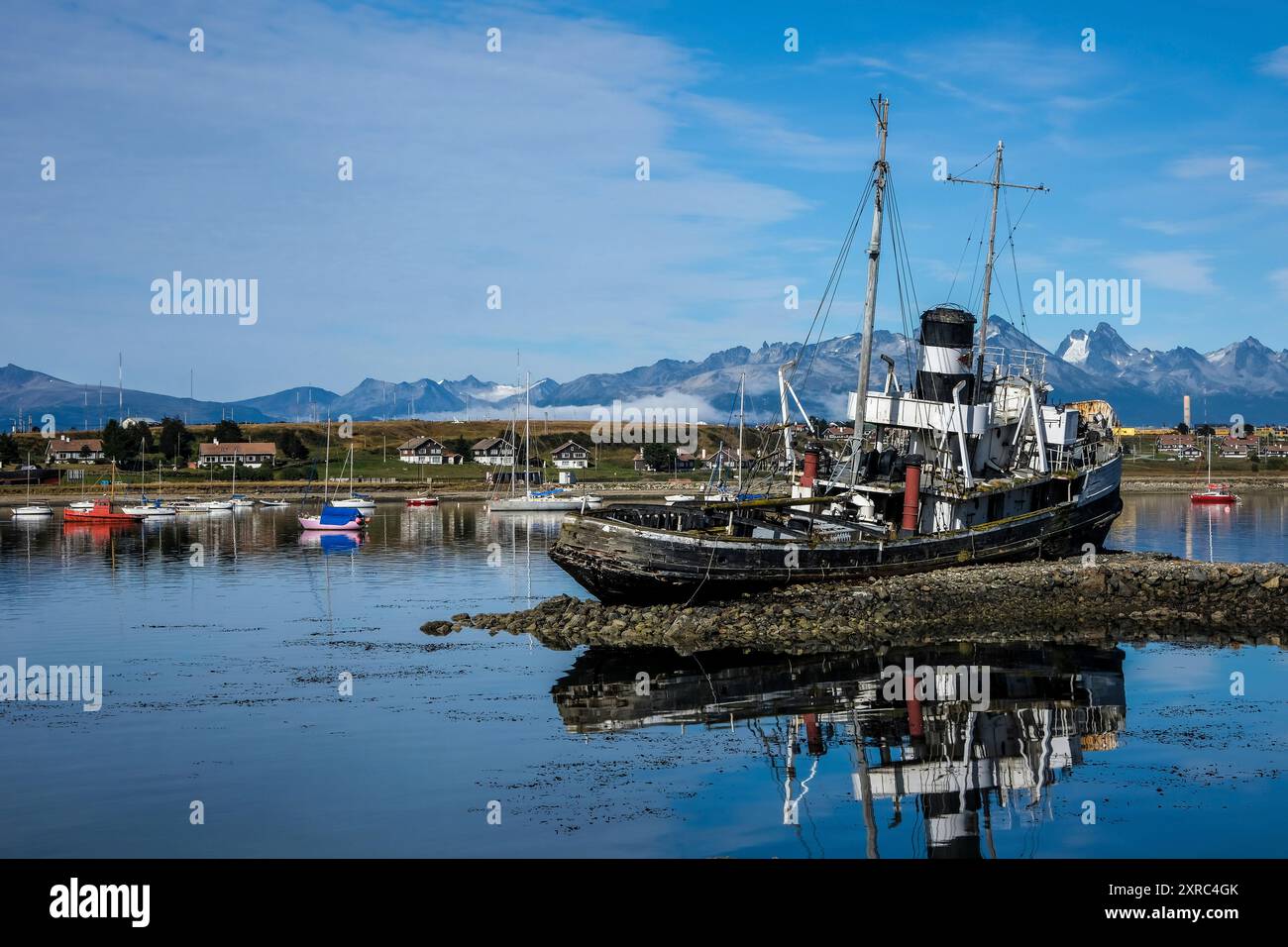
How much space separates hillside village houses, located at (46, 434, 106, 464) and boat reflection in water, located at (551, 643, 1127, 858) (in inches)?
6858

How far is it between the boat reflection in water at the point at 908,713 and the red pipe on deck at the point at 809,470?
469 inches

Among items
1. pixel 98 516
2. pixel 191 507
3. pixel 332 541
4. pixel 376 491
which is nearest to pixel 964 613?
pixel 332 541

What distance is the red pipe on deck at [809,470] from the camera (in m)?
47.6

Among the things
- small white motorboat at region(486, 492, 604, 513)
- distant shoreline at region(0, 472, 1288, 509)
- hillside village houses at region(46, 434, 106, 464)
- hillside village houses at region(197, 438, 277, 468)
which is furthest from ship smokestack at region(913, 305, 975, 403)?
hillside village houses at region(46, 434, 106, 464)

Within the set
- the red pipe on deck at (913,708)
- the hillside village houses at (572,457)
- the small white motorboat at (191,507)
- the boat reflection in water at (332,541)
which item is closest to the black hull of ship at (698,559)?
the red pipe on deck at (913,708)

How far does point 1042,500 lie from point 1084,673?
1932 centimetres

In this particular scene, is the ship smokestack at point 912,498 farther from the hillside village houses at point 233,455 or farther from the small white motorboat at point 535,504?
the hillside village houses at point 233,455

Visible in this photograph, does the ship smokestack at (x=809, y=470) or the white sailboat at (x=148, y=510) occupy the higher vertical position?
the ship smokestack at (x=809, y=470)

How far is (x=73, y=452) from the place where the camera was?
192500 mm

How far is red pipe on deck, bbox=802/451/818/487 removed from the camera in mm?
47562

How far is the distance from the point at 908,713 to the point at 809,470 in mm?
19788

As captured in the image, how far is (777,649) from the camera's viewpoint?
37906 mm
